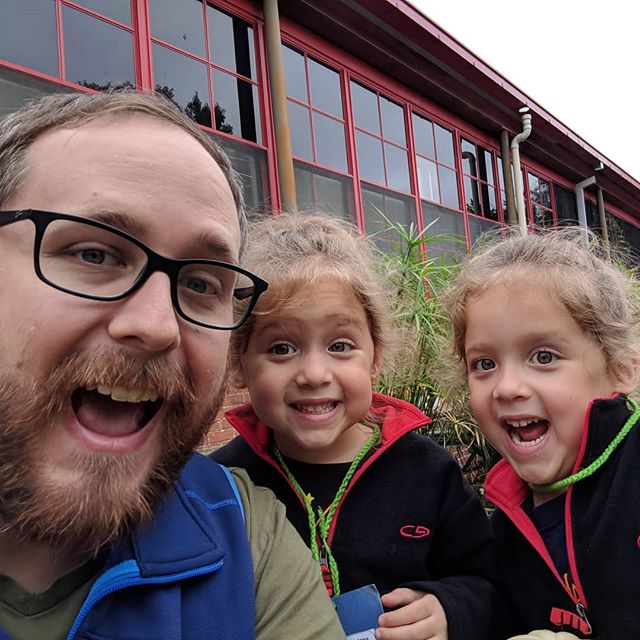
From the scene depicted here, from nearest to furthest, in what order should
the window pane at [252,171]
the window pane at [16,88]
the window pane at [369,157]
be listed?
the window pane at [16,88] < the window pane at [252,171] < the window pane at [369,157]

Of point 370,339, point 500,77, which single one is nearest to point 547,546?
point 370,339

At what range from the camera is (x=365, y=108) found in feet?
21.6

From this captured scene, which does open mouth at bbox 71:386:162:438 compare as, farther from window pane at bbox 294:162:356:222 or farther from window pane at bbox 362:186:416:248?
window pane at bbox 362:186:416:248

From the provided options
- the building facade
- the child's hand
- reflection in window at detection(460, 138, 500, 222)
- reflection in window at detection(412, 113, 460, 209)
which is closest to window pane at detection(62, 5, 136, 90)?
the building facade

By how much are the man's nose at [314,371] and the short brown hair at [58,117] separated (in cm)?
65

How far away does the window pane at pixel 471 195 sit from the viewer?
826cm

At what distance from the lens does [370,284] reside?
1812mm

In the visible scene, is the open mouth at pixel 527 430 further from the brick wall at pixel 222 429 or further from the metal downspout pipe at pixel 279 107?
the metal downspout pipe at pixel 279 107

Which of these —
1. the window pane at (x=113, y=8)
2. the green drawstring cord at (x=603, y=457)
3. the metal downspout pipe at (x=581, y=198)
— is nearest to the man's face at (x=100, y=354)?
the green drawstring cord at (x=603, y=457)

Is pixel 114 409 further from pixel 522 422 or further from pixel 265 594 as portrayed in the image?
pixel 522 422

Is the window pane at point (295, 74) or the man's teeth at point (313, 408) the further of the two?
the window pane at point (295, 74)

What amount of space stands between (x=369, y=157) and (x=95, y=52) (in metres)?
3.32

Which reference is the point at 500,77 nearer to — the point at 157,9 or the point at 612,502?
the point at 157,9

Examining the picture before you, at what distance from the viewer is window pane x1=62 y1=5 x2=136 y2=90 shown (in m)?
3.94
